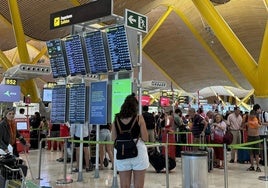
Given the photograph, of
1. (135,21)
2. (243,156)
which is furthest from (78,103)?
(243,156)

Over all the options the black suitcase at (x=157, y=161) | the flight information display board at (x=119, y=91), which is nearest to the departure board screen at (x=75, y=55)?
the flight information display board at (x=119, y=91)

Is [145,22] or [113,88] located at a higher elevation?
[145,22]

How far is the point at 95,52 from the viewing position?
7.59 meters

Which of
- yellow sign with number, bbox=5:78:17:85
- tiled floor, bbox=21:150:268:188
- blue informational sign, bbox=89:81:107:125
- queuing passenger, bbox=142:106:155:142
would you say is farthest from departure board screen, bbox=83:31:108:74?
yellow sign with number, bbox=5:78:17:85

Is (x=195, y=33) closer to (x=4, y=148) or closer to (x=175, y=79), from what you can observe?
(x=175, y=79)

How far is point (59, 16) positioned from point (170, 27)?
92.9 feet

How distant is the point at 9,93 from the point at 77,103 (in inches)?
434

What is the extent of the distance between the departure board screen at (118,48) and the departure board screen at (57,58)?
160cm

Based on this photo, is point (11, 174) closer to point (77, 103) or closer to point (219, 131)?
point (77, 103)

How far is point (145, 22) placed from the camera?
7.19 metres

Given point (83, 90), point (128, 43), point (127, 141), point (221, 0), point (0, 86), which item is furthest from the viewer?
point (221, 0)

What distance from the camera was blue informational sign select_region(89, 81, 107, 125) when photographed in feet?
24.3

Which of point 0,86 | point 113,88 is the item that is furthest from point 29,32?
point 113,88

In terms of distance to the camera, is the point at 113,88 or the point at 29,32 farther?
the point at 29,32
